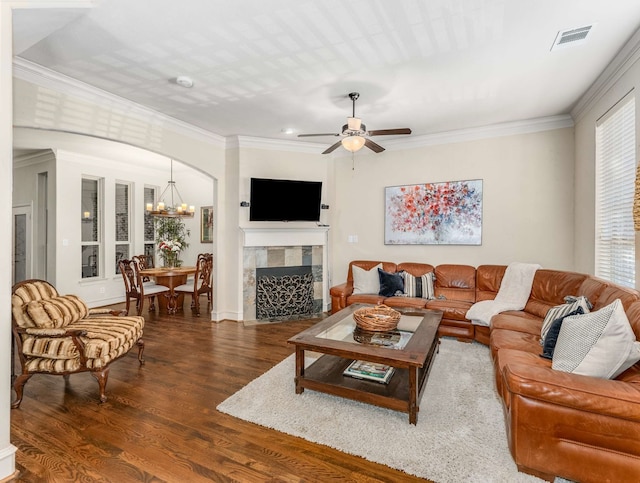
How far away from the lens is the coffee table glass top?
106 inches

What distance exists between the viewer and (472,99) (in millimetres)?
3771

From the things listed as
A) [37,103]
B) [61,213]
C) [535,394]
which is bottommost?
[535,394]

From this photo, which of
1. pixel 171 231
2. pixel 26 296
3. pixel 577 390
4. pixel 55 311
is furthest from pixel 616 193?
pixel 171 231

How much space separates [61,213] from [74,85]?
3357 mm

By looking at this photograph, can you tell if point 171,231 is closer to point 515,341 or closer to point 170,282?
point 170,282

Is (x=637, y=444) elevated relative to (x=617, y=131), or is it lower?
lower

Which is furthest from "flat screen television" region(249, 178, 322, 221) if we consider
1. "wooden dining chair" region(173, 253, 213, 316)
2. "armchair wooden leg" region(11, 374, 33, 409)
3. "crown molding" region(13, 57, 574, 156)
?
"armchair wooden leg" region(11, 374, 33, 409)

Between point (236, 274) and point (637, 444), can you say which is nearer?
point (637, 444)

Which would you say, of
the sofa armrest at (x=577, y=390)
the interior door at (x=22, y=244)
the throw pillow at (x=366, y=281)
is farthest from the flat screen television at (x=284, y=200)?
the interior door at (x=22, y=244)

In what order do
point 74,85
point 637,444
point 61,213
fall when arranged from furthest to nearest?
point 61,213 → point 74,85 → point 637,444

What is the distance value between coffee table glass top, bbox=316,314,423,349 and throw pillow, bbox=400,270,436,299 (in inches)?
53.6

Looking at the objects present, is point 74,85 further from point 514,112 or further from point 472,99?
point 514,112

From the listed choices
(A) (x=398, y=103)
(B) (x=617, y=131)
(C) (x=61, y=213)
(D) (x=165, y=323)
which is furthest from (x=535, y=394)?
(C) (x=61, y=213)

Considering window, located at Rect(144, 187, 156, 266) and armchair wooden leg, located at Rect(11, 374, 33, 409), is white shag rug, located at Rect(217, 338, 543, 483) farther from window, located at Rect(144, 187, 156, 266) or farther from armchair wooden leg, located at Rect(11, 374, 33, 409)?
window, located at Rect(144, 187, 156, 266)
